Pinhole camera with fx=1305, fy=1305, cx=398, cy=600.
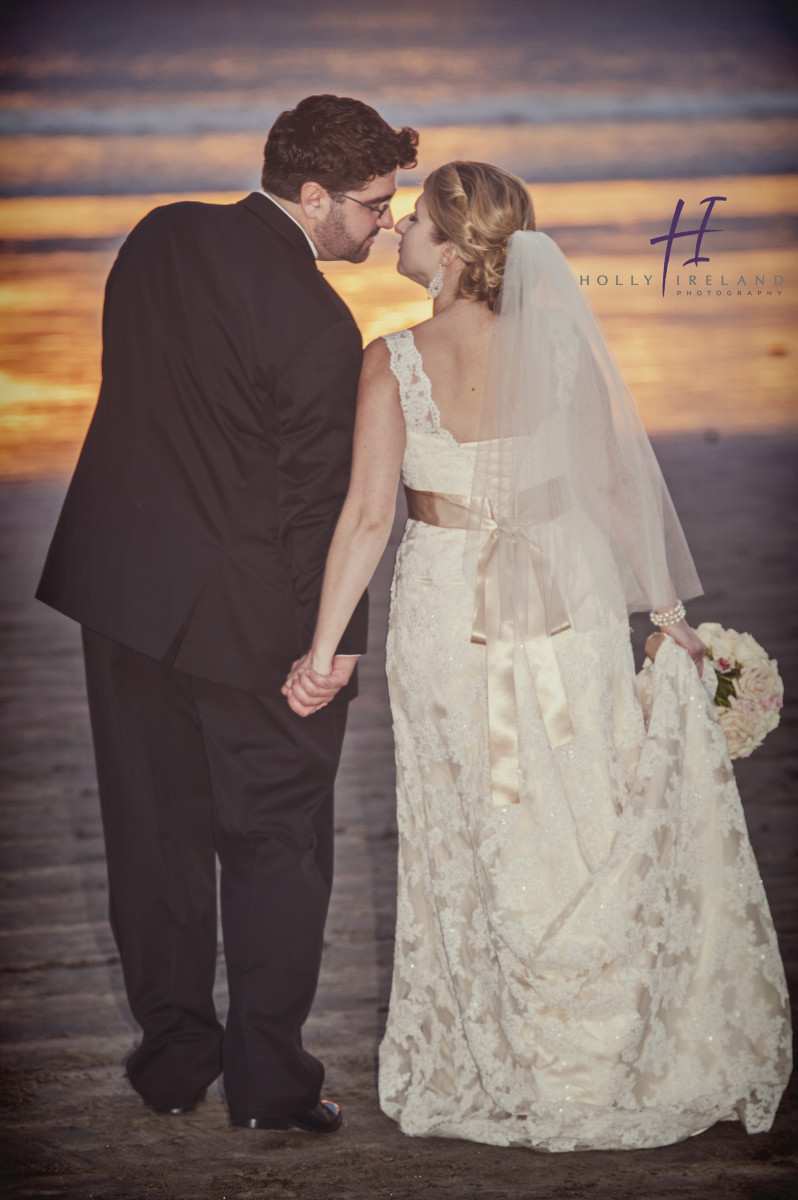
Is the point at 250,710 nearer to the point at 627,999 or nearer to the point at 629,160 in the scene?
the point at 627,999

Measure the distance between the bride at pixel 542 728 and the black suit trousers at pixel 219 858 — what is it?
16 centimetres

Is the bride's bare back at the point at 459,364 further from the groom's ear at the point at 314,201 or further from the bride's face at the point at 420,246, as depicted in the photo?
the groom's ear at the point at 314,201

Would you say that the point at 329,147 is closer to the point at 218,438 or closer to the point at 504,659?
the point at 218,438

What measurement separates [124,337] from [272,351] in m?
0.29

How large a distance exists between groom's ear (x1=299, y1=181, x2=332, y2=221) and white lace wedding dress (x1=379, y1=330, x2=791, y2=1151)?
0.89 feet

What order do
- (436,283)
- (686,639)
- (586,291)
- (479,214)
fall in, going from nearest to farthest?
(479,214) < (436,283) < (686,639) < (586,291)

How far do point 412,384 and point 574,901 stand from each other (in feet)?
3.21

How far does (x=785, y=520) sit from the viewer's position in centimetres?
877

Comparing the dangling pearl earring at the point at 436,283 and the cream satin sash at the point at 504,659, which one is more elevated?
the dangling pearl earring at the point at 436,283

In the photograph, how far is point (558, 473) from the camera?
7.88 feet

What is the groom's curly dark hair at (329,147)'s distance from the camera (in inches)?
90.3

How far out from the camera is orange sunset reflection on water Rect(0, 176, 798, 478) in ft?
36.9

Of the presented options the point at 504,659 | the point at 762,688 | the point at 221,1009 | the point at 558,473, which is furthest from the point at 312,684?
the point at 221,1009

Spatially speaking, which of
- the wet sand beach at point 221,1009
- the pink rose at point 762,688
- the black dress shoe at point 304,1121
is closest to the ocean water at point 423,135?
the wet sand beach at point 221,1009
